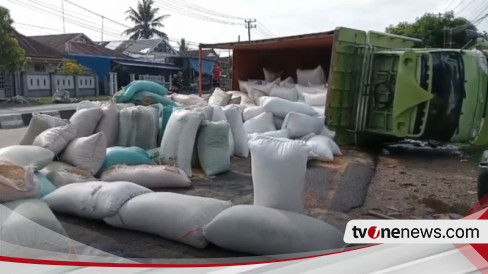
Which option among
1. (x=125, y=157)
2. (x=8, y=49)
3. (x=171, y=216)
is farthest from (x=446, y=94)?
(x=8, y=49)

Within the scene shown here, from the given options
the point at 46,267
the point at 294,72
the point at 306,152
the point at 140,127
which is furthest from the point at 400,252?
the point at 294,72

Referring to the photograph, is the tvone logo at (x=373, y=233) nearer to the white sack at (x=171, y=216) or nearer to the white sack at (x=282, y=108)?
the white sack at (x=171, y=216)

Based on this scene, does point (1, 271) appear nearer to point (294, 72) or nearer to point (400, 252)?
point (400, 252)

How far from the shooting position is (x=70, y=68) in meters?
2.07

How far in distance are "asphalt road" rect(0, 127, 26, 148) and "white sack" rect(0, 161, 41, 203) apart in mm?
804

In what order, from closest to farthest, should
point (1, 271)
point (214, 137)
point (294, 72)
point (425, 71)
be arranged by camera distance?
point (1, 271)
point (214, 137)
point (425, 71)
point (294, 72)

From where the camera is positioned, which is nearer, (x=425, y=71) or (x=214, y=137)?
(x=214, y=137)

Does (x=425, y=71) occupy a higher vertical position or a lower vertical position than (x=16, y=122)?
higher

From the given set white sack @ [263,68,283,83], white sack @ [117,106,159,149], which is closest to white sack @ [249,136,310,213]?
white sack @ [117,106,159,149]

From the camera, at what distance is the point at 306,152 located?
1.79m

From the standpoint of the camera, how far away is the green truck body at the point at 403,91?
354cm

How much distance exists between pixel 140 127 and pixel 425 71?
224 cm

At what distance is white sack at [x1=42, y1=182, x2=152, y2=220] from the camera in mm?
2016

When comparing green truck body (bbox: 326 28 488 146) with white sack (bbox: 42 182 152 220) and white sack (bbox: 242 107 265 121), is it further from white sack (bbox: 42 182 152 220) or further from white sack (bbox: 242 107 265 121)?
white sack (bbox: 42 182 152 220)
